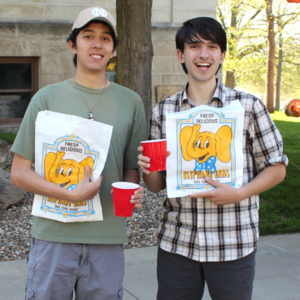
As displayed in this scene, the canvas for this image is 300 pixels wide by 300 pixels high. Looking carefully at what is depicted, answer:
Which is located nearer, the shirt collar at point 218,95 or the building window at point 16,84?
the shirt collar at point 218,95

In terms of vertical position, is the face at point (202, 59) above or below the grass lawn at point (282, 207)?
above

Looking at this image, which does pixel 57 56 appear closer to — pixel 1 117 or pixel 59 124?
pixel 1 117

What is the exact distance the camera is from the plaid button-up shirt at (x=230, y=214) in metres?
2.20

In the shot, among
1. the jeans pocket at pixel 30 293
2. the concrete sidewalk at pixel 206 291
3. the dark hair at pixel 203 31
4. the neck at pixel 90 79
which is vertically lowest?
the concrete sidewalk at pixel 206 291


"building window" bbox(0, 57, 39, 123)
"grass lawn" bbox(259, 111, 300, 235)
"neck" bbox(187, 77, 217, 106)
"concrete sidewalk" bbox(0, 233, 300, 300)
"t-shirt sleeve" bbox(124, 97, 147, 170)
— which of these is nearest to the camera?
"neck" bbox(187, 77, 217, 106)

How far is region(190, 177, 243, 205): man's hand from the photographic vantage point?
6.90 ft

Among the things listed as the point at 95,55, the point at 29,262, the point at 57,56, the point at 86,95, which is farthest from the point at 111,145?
the point at 57,56

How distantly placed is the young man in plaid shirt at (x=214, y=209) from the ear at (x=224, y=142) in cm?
12

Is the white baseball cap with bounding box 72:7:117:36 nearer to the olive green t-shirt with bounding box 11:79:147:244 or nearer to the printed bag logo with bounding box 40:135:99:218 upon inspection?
the olive green t-shirt with bounding box 11:79:147:244

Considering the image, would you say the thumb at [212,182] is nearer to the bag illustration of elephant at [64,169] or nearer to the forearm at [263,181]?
the forearm at [263,181]

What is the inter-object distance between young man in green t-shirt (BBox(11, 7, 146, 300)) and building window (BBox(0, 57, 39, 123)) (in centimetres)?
1021

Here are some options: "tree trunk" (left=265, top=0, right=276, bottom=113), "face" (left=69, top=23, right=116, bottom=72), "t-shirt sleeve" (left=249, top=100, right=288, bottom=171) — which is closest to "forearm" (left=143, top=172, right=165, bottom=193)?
"t-shirt sleeve" (left=249, top=100, right=288, bottom=171)

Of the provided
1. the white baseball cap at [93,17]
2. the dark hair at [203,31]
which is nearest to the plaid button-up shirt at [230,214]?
the dark hair at [203,31]

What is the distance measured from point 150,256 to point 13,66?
9.31 m
